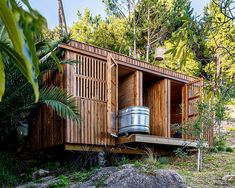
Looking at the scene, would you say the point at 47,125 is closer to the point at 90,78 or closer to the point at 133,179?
the point at 90,78

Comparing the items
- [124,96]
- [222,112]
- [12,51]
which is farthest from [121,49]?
[12,51]

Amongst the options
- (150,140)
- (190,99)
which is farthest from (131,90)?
(190,99)

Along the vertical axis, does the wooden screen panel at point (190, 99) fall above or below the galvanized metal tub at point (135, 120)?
above

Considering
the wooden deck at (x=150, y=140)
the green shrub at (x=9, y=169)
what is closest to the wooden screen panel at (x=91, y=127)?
the wooden deck at (x=150, y=140)

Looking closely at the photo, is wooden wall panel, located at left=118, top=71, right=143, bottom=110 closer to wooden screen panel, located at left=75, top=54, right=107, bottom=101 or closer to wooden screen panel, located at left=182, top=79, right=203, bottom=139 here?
wooden screen panel, located at left=75, top=54, right=107, bottom=101

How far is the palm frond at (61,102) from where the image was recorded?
720 centimetres

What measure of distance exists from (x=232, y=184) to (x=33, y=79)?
19.6 feet

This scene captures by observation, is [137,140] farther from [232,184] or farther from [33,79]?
[33,79]

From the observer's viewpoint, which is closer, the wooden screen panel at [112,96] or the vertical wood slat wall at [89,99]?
the vertical wood slat wall at [89,99]

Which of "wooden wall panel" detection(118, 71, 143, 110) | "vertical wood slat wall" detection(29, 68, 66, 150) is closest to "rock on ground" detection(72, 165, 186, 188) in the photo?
"vertical wood slat wall" detection(29, 68, 66, 150)

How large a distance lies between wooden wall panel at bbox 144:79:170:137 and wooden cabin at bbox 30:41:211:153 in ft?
0.09

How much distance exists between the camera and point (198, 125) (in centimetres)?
827

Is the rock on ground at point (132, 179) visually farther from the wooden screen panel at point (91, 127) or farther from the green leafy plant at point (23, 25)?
the green leafy plant at point (23, 25)

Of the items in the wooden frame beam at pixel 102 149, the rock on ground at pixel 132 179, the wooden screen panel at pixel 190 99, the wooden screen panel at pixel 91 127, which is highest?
the wooden screen panel at pixel 190 99
